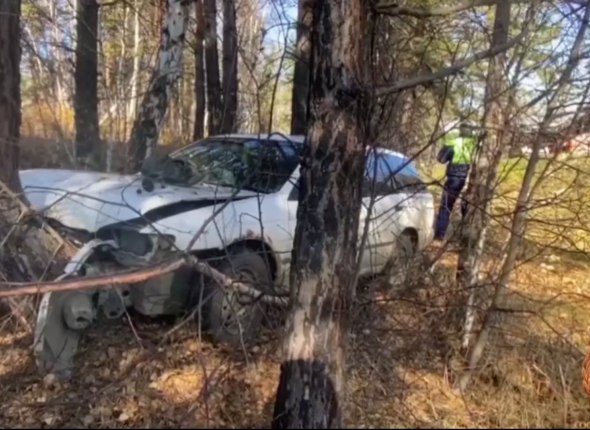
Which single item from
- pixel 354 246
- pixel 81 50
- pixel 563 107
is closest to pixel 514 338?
pixel 563 107

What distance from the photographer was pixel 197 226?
4.63m

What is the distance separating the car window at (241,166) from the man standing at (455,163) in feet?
3.99

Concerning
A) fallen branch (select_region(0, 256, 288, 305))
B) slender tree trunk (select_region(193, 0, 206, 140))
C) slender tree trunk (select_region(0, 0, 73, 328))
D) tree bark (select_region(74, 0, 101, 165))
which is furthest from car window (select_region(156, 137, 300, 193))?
slender tree trunk (select_region(193, 0, 206, 140))

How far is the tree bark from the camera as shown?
11.7 m

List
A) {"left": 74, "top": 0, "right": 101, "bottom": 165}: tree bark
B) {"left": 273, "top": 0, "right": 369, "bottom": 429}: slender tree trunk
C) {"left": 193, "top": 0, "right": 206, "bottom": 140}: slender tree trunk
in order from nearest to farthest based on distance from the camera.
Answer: {"left": 273, "top": 0, "right": 369, "bottom": 429}: slender tree trunk, {"left": 74, "top": 0, "right": 101, "bottom": 165}: tree bark, {"left": 193, "top": 0, "right": 206, "bottom": 140}: slender tree trunk

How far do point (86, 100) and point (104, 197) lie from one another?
26.6ft

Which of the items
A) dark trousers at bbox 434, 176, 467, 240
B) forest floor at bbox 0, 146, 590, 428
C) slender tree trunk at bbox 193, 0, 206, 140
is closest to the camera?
forest floor at bbox 0, 146, 590, 428

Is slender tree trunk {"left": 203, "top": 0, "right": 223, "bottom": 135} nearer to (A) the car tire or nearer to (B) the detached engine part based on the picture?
(A) the car tire

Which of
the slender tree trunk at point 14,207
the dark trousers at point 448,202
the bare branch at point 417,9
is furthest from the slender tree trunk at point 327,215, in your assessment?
the slender tree trunk at point 14,207

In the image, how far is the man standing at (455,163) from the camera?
188 inches

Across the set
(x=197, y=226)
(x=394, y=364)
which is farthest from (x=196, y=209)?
(x=394, y=364)

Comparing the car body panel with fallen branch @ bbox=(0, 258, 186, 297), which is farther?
the car body panel

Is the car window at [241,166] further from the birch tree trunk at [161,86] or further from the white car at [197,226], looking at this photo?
the birch tree trunk at [161,86]

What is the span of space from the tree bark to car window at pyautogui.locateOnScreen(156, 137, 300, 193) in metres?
6.69
